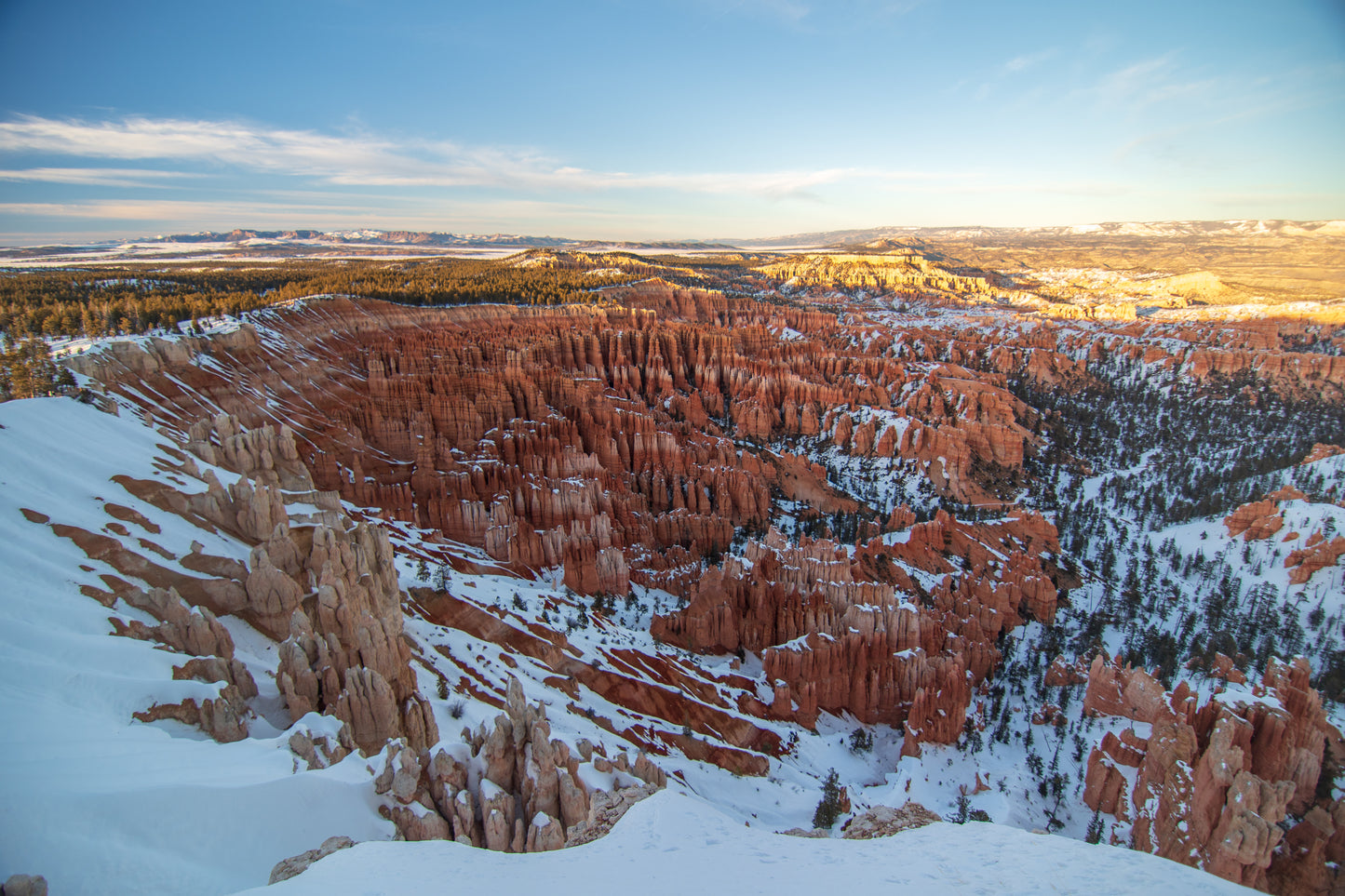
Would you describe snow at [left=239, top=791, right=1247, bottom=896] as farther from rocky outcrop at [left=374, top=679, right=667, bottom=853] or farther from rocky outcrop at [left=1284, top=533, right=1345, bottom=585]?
rocky outcrop at [left=1284, top=533, right=1345, bottom=585]

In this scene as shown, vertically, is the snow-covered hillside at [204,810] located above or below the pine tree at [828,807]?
above

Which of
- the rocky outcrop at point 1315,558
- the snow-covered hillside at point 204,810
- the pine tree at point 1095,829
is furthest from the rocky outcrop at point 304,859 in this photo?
the rocky outcrop at point 1315,558

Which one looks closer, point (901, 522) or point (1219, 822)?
point (1219, 822)

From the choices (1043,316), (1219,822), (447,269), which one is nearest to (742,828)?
(1219,822)

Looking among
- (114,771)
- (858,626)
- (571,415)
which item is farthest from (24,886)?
(571,415)

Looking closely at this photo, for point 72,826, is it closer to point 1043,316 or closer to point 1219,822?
point 1219,822

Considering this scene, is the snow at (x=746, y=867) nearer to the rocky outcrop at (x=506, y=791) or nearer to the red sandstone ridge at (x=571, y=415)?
the rocky outcrop at (x=506, y=791)
